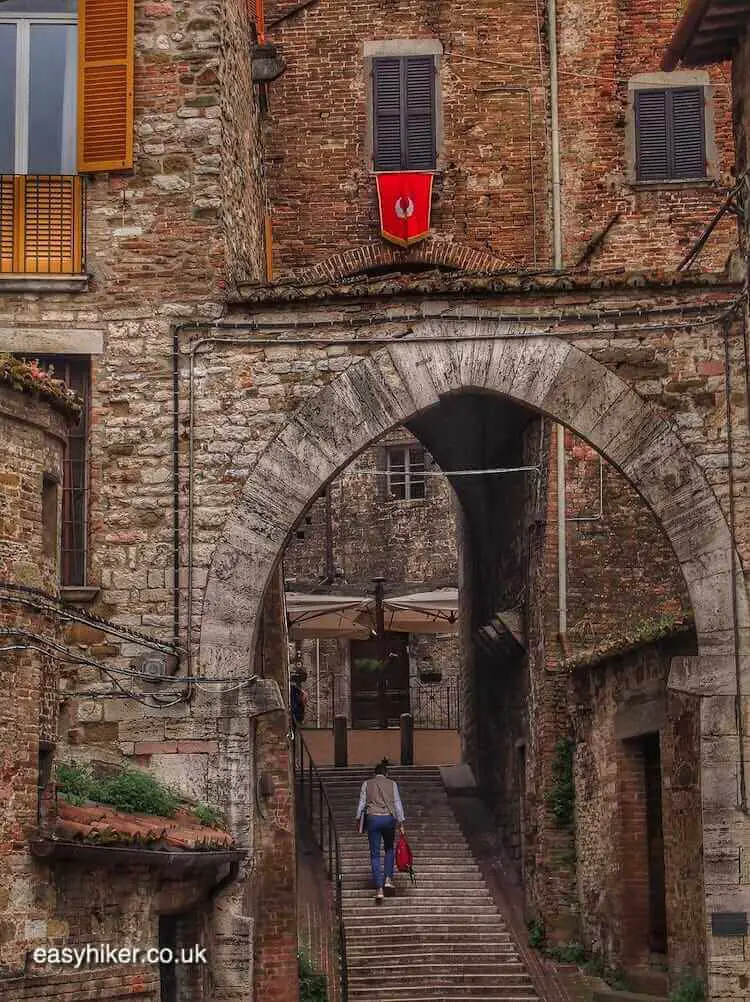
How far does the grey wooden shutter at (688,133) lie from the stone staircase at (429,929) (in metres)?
7.83

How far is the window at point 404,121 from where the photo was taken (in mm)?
22188

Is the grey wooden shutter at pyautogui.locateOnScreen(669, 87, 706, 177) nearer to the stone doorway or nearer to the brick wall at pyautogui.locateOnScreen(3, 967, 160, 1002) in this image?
the stone doorway

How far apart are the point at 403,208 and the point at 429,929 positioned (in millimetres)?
7660

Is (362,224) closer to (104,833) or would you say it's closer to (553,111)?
(553,111)

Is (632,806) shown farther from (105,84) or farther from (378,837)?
(105,84)

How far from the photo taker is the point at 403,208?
2181 cm

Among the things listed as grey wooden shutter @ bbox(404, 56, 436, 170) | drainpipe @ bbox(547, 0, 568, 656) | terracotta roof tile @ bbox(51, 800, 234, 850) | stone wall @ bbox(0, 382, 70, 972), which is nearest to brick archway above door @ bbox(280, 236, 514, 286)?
drainpipe @ bbox(547, 0, 568, 656)

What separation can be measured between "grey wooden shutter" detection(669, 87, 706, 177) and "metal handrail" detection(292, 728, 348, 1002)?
7.74 metres

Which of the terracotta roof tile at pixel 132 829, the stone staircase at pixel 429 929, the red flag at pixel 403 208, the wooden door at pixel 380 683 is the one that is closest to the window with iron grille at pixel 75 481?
the terracotta roof tile at pixel 132 829

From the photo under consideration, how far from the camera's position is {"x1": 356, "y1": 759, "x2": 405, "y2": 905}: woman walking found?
20.0 meters

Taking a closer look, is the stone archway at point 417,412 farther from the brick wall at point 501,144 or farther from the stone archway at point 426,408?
the brick wall at point 501,144

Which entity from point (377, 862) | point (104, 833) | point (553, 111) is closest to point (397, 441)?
point (553, 111)

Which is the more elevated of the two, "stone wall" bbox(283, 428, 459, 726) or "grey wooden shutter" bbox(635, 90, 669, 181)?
"grey wooden shutter" bbox(635, 90, 669, 181)

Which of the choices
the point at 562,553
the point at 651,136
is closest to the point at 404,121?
the point at 651,136
